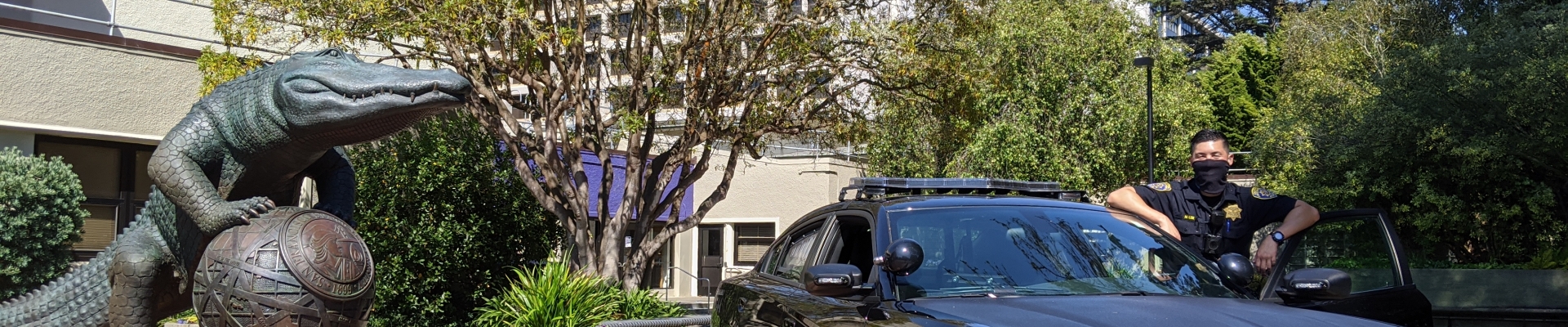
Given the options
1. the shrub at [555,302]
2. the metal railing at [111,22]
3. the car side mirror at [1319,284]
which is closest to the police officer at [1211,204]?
the car side mirror at [1319,284]

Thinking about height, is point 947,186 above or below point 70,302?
above

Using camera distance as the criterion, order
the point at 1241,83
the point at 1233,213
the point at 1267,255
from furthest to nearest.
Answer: the point at 1241,83, the point at 1233,213, the point at 1267,255

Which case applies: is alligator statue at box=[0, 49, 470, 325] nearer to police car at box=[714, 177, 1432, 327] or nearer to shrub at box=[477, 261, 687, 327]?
police car at box=[714, 177, 1432, 327]

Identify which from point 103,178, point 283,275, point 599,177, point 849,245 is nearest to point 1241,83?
→ point 599,177

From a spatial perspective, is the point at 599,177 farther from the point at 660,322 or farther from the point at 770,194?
the point at 660,322

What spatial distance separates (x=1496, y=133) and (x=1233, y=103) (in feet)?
92.8

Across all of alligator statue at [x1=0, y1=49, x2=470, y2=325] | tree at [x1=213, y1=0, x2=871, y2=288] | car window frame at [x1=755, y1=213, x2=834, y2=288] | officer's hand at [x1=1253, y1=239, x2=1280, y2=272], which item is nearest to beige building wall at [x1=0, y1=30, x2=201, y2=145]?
tree at [x1=213, y1=0, x2=871, y2=288]

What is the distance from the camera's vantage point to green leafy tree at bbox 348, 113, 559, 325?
39.1 feet

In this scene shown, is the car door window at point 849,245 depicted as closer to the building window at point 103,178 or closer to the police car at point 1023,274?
the police car at point 1023,274

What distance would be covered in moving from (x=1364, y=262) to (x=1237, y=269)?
2102 mm

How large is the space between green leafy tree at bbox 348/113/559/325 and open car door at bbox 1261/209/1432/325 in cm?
853

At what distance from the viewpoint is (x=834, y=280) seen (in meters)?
3.81

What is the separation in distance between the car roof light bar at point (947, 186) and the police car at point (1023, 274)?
1 centimetres

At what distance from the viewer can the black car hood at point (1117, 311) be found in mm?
3244
